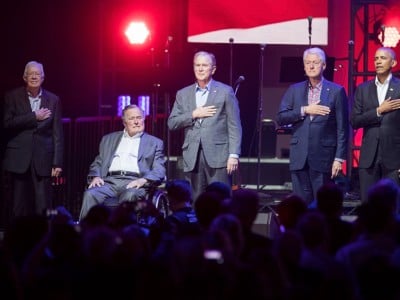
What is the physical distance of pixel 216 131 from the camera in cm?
780

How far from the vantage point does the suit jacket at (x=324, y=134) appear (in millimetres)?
7613

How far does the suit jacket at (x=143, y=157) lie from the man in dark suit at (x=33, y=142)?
0.36m

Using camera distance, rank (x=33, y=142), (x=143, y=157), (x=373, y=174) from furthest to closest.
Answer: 1. (x=143, y=157)
2. (x=33, y=142)
3. (x=373, y=174)

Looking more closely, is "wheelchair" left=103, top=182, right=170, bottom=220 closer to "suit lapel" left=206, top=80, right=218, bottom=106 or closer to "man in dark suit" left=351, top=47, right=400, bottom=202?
"suit lapel" left=206, top=80, right=218, bottom=106

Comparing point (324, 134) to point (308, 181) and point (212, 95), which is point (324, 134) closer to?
point (308, 181)

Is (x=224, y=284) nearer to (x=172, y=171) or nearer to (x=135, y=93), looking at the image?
(x=172, y=171)

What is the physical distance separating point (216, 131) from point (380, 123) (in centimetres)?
134

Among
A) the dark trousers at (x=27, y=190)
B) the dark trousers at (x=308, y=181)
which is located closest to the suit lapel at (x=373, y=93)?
the dark trousers at (x=308, y=181)

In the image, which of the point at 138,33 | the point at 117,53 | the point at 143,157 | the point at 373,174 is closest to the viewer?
the point at 373,174

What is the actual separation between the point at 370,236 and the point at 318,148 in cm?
332

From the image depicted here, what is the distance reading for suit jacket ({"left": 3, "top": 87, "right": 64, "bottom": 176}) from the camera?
8.05 m

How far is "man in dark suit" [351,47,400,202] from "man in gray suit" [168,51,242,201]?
1031mm

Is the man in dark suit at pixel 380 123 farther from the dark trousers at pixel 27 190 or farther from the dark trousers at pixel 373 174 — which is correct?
the dark trousers at pixel 27 190

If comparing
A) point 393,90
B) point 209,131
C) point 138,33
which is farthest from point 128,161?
point 138,33
